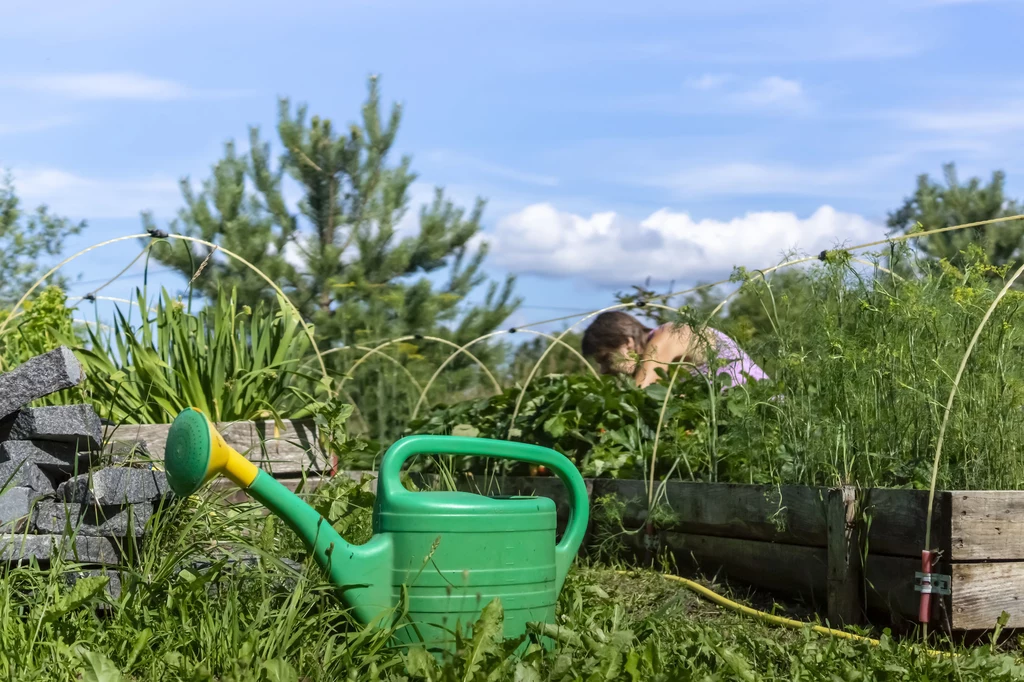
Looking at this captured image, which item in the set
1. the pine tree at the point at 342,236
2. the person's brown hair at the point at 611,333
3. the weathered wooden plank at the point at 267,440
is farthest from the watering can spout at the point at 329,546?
the pine tree at the point at 342,236

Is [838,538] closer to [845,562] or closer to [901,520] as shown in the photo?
[845,562]

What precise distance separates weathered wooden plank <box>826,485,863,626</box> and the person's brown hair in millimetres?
2254

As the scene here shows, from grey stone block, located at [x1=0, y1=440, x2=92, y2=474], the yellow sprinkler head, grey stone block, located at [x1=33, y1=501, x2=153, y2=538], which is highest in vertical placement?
the yellow sprinkler head

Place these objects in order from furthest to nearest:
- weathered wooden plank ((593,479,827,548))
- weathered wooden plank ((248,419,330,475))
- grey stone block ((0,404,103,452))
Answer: weathered wooden plank ((248,419,330,475)), weathered wooden plank ((593,479,827,548)), grey stone block ((0,404,103,452))

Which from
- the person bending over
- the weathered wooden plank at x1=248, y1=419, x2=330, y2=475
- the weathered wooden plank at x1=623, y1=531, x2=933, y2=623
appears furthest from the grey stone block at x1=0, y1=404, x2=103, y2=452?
the person bending over

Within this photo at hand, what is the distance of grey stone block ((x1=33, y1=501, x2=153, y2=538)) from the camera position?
100 inches

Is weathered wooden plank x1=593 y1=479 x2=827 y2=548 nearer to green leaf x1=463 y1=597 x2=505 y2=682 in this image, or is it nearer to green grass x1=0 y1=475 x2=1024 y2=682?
green grass x1=0 y1=475 x2=1024 y2=682

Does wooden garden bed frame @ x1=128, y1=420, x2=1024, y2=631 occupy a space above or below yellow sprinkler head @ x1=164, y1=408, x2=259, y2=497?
below

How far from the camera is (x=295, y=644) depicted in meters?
1.99

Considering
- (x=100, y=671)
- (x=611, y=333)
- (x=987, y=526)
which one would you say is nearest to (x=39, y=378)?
(x=100, y=671)

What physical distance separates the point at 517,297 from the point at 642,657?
317 inches

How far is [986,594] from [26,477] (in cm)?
267

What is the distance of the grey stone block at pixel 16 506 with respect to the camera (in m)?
2.62

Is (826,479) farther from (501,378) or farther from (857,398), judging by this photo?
(501,378)
